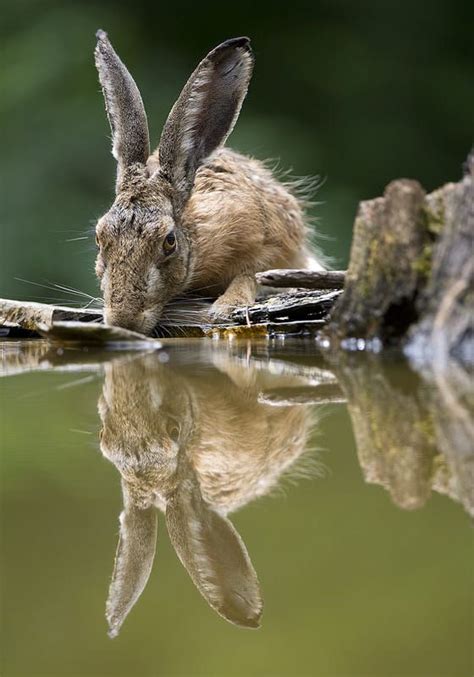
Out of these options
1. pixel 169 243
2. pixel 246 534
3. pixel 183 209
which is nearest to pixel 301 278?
pixel 169 243

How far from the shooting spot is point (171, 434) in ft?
5.60

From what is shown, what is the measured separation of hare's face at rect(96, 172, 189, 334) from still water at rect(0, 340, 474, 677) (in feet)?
5.85

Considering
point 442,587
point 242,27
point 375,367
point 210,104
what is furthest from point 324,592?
point 242,27

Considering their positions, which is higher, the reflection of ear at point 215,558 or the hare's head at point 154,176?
the hare's head at point 154,176

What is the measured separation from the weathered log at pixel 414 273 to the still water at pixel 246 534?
35 cm

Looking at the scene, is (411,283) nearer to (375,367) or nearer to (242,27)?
(375,367)

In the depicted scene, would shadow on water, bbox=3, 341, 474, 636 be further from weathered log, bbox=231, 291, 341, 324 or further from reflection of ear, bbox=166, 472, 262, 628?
weathered log, bbox=231, 291, 341, 324

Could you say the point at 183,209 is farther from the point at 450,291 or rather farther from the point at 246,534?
the point at 246,534

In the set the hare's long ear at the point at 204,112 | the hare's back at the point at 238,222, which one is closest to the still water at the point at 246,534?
the hare's long ear at the point at 204,112

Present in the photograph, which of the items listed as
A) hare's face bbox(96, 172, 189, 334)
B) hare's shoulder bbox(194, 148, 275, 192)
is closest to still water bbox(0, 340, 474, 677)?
hare's face bbox(96, 172, 189, 334)

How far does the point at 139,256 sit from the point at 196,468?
2426 mm

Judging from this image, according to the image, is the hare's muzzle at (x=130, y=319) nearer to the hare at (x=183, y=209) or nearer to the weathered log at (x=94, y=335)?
the hare at (x=183, y=209)

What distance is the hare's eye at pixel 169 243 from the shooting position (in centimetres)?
399

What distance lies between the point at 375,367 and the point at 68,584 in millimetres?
1271
